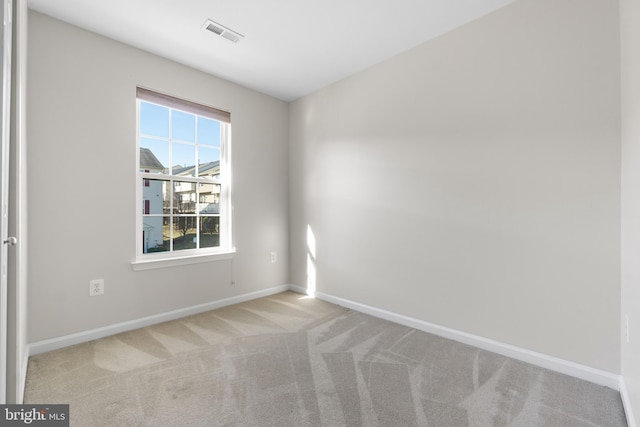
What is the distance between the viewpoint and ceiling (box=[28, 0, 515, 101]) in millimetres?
2162

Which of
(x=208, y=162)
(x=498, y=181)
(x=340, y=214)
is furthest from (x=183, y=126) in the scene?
(x=498, y=181)

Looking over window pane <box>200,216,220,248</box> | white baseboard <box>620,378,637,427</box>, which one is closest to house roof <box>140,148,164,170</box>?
window pane <box>200,216,220,248</box>

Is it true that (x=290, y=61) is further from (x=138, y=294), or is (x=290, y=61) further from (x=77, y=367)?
(x=77, y=367)

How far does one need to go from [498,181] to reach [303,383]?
195cm

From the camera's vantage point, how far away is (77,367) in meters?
2.02

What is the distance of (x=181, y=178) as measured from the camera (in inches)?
120

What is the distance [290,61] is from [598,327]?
316 cm

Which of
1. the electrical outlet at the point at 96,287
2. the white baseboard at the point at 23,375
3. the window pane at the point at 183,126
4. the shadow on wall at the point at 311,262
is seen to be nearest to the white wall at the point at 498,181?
the shadow on wall at the point at 311,262

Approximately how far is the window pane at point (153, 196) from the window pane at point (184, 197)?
0.11 m

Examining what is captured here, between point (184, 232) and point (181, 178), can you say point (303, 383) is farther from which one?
point (181, 178)

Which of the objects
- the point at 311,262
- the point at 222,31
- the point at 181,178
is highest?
the point at 222,31

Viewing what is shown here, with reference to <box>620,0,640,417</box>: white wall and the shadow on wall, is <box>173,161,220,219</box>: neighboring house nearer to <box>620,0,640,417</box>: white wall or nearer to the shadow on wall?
the shadow on wall

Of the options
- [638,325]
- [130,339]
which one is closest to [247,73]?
[130,339]

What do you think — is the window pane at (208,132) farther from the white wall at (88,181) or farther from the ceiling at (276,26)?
the ceiling at (276,26)
